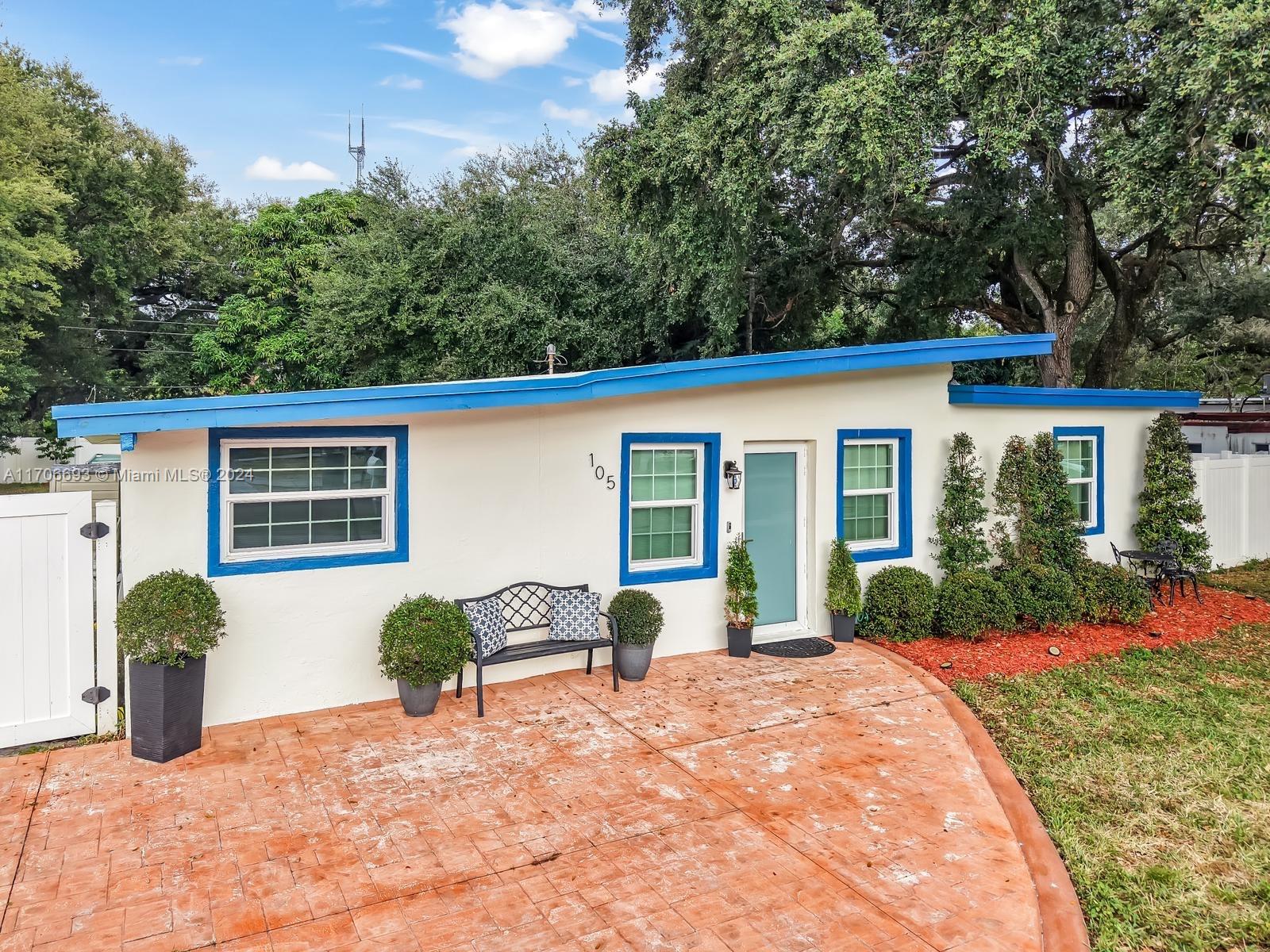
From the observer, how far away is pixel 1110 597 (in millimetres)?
8992

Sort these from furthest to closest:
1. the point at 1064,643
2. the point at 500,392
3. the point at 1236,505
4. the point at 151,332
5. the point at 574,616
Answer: the point at 151,332, the point at 1236,505, the point at 1064,643, the point at 574,616, the point at 500,392

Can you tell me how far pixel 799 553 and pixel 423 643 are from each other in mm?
4457

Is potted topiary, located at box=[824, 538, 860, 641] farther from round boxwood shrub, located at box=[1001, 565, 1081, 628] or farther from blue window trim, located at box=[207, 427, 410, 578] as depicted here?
blue window trim, located at box=[207, 427, 410, 578]

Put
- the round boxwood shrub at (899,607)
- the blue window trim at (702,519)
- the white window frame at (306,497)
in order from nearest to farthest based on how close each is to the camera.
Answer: the white window frame at (306,497) → the blue window trim at (702,519) → the round boxwood shrub at (899,607)

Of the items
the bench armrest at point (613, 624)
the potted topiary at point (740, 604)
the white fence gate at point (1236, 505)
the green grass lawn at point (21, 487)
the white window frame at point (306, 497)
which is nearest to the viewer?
the white window frame at point (306, 497)

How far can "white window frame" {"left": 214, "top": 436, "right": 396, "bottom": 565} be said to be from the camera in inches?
230

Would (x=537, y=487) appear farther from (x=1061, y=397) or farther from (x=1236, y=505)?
(x=1236, y=505)

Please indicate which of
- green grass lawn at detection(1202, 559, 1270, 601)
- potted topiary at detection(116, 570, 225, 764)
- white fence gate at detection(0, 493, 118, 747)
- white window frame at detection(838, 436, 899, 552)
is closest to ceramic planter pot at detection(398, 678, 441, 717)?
potted topiary at detection(116, 570, 225, 764)

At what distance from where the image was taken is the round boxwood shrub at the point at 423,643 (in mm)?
5852

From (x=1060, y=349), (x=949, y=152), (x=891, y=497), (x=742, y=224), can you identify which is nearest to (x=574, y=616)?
(x=891, y=497)

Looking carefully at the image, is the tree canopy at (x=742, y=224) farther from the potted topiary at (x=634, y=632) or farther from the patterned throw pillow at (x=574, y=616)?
the patterned throw pillow at (x=574, y=616)

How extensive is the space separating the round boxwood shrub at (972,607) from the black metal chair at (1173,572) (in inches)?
124

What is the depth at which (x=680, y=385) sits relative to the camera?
284 inches

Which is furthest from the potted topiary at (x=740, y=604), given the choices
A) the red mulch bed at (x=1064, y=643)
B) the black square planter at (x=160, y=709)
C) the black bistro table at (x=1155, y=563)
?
the black bistro table at (x=1155, y=563)
